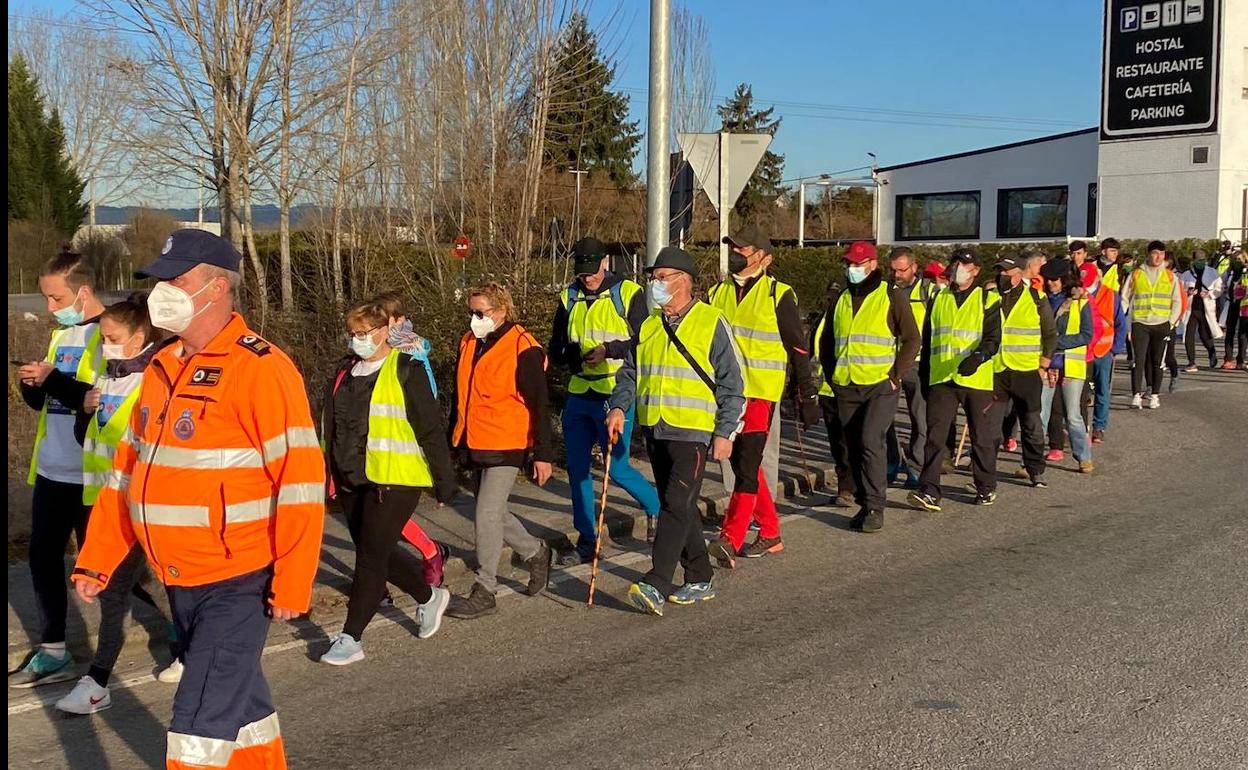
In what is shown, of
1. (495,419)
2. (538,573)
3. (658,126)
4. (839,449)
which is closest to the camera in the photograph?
(495,419)

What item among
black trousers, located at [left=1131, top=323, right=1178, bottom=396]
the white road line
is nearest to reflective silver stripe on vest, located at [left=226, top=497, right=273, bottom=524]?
the white road line

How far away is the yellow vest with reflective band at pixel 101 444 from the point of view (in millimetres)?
5348

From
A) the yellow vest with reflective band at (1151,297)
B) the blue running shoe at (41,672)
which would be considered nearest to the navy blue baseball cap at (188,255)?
the blue running shoe at (41,672)

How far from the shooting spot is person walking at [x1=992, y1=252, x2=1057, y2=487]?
392 inches

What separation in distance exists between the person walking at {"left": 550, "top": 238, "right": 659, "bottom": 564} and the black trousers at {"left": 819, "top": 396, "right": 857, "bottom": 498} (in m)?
1.97

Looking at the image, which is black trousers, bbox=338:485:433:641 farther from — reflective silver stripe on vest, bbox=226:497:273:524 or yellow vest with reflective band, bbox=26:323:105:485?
reflective silver stripe on vest, bbox=226:497:273:524

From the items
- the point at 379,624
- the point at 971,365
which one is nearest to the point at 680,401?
the point at 379,624

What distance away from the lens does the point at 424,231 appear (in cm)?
1973

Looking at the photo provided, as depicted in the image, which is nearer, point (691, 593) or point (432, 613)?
point (432, 613)

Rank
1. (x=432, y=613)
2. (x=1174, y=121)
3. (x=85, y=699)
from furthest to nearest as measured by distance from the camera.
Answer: (x=1174, y=121) < (x=432, y=613) < (x=85, y=699)

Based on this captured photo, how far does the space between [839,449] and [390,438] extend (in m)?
4.83

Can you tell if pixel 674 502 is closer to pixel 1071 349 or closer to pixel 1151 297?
pixel 1071 349

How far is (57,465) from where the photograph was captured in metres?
5.82

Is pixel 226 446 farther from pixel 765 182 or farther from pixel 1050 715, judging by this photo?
pixel 765 182
